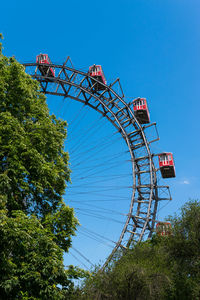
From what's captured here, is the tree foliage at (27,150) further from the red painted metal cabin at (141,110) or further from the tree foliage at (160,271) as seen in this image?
the red painted metal cabin at (141,110)

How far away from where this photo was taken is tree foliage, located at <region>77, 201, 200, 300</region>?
14250 millimetres

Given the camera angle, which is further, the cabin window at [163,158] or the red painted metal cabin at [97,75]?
the red painted metal cabin at [97,75]

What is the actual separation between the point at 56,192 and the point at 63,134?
12.1 feet

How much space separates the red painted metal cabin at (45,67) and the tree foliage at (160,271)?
21534mm

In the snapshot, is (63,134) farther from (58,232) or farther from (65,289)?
(65,289)

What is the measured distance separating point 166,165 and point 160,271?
58.5 ft

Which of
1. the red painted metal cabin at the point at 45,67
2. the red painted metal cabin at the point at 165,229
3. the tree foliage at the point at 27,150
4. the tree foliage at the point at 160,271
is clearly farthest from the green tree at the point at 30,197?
the red painted metal cabin at the point at 45,67

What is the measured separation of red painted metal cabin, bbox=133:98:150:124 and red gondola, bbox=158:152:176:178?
4.46 metres

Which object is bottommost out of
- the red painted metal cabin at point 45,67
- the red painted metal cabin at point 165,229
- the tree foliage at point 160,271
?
the tree foliage at point 160,271

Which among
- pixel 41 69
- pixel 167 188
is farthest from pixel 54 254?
pixel 41 69

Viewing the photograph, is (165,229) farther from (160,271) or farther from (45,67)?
(45,67)

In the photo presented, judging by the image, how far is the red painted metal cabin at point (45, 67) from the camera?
34.6m

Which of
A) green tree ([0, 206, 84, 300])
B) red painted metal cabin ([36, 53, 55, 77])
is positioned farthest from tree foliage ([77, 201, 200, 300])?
red painted metal cabin ([36, 53, 55, 77])

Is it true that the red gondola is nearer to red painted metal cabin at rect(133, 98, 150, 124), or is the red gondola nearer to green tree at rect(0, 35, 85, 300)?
red painted metal cabin at rect(133, 98, 150, 124)
